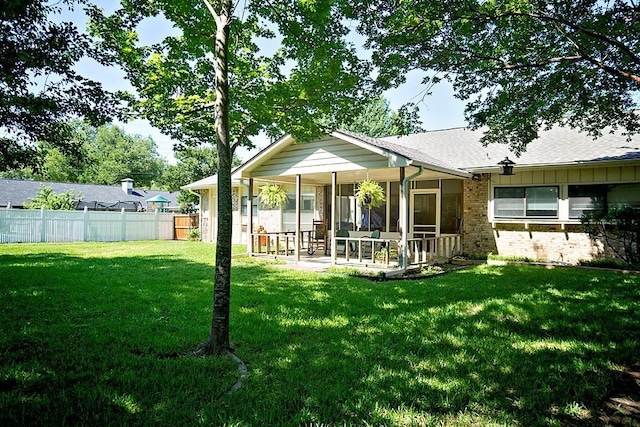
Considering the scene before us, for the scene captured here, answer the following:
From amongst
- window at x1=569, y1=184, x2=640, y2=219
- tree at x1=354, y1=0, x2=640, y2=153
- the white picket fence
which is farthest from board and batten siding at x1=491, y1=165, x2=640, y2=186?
the white picket fence

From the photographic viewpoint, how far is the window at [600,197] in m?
10.3

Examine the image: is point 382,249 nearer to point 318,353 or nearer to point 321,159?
point 321,159

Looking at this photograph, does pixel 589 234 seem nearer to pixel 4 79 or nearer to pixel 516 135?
pixel 516 135

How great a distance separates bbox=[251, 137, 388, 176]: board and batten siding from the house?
29 mm

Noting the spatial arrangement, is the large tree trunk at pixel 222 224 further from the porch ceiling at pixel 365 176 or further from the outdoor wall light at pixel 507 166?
the outdoor wall light at pixel 507 166

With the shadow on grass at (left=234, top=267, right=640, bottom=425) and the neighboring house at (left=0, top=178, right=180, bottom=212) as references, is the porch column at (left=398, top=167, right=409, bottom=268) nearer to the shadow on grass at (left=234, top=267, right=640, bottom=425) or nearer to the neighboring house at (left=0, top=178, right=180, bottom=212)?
the shadow on grass at (left=234, top=267, right=640, bottom=425)

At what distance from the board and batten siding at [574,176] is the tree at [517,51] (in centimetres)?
238

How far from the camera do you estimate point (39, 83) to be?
199 inches

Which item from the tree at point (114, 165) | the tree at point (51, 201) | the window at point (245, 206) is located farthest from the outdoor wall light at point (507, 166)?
the tree at point (114, 165)

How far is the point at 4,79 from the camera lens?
14.6ft

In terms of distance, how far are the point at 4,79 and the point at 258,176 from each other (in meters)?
8.32

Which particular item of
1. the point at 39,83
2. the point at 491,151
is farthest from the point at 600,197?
the point at 39,83

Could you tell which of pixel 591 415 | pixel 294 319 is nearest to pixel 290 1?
pixel 294 319

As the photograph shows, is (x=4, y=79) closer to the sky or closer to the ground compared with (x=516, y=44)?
closer to the ground
